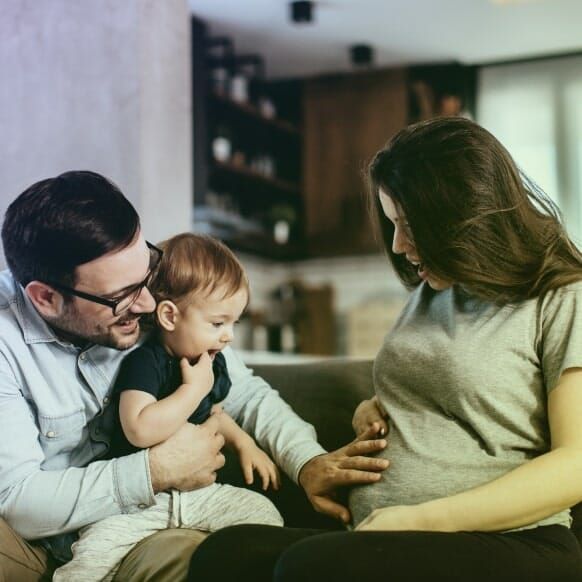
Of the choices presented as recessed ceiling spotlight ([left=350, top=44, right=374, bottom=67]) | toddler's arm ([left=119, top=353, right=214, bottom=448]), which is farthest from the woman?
recessed ceiling spotlight ([left=350, top=44, right=374, bottom=67])

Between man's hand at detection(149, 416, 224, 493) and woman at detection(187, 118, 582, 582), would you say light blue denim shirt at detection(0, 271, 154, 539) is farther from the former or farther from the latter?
woman at detection(187, 118, 582, 582)

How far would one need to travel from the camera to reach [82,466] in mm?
1322

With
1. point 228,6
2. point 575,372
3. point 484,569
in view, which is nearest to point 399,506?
point 484,569

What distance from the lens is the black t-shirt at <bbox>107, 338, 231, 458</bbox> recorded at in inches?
49.7

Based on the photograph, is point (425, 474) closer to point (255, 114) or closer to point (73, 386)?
point (73, 386)

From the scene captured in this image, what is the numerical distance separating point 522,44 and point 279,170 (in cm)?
179

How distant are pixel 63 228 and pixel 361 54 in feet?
13.8

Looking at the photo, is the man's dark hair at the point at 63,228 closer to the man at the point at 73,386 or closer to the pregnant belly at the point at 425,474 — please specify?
the man at the point at 73,386

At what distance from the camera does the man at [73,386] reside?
121 centimetres

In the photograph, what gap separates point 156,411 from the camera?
1229 mm

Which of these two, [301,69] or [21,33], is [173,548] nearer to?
[21,33]

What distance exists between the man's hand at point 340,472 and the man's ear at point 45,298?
1.51ft

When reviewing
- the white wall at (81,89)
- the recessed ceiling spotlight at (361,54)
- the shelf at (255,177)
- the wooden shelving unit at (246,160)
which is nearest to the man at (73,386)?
the white wall at (81,89)

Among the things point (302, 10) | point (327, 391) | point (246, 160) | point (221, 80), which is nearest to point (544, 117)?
point (302, 10)
